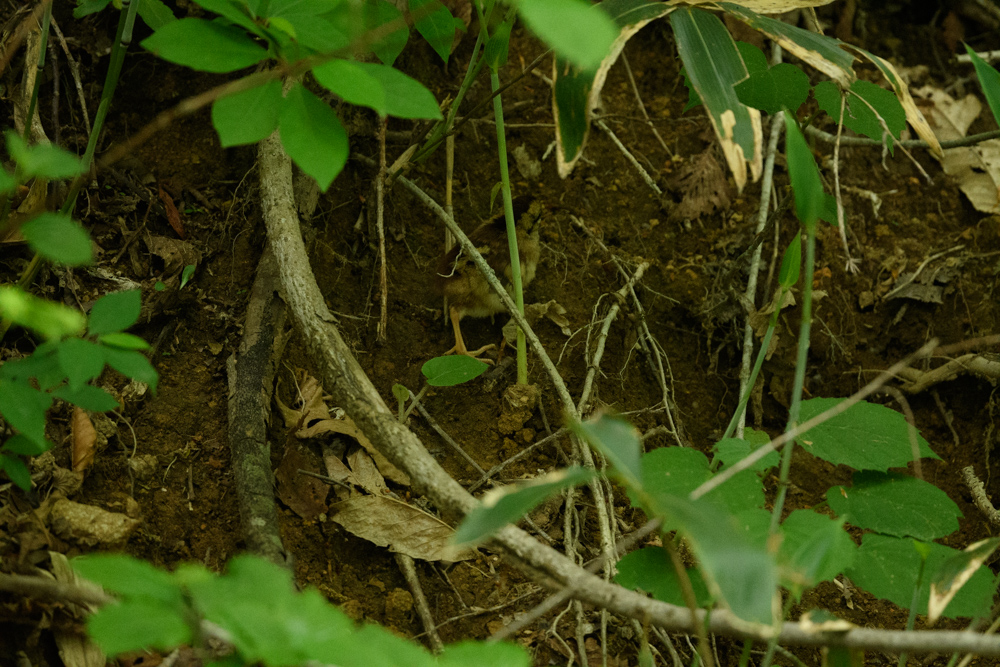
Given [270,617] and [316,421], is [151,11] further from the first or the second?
[270,617]

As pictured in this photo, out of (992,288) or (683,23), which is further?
(992,288)

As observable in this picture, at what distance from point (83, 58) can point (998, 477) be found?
393cm

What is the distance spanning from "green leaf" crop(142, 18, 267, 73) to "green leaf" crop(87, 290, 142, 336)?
0.50m

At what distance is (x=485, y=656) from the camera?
1081 mm

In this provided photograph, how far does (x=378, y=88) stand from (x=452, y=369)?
119 centimetres

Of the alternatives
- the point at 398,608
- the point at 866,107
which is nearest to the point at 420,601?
the point at 398,608

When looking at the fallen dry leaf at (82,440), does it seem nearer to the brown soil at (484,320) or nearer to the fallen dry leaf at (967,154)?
the brown soil at (484,320)

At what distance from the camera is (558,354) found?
2939 millimetres

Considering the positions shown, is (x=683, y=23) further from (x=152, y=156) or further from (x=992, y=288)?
(x=992, y=288)

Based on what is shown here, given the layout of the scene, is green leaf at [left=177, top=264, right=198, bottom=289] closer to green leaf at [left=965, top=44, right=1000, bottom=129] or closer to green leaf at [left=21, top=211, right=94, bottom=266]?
green leaf at [left=21, top=211, right=94, bottom=266]

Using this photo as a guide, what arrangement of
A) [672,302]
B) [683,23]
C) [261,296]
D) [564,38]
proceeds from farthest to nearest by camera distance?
[672,302] → [261,296] → [683,23] → [564,38]

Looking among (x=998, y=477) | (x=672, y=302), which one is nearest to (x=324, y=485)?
(x=672, y=302)

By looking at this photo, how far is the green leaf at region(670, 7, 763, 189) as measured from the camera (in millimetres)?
1646

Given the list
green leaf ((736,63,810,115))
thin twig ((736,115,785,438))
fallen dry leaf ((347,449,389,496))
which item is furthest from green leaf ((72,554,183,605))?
thin twig ((736,115,785,438))
